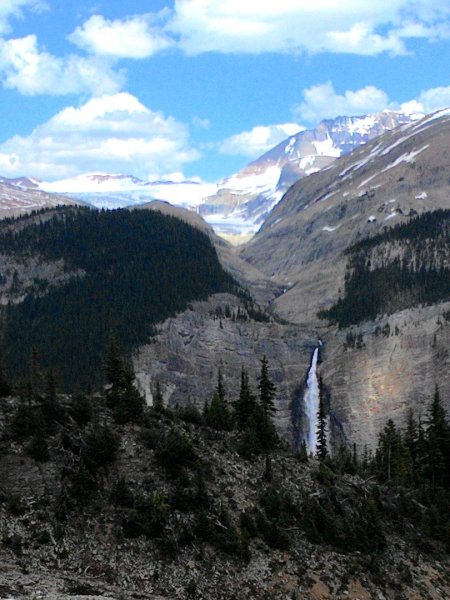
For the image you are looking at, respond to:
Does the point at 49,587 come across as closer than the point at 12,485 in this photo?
Yes

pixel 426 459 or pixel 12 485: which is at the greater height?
pixel 12 485

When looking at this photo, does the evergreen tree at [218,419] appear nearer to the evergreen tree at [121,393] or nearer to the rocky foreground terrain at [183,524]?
the rocky foreground terrain at [183,524]

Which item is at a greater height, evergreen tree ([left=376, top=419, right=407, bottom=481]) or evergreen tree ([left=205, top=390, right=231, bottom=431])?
evergreen tree ([left=205, top=390, right=231, bottom=431])

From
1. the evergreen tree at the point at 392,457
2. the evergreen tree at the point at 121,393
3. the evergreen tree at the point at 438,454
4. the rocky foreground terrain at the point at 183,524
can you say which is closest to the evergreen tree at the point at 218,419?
the rocky foreground terrain at the point at 183,524

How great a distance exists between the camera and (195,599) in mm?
54250

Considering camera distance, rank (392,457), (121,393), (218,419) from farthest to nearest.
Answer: (392,457) → (218,419) → (121,393)

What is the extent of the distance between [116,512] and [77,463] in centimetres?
608

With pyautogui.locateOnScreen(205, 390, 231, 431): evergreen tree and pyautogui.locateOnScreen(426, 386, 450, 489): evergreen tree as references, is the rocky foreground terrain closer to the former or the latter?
pyautogui.locateOnScreen(205, 390, 231, 431): evergreen tree

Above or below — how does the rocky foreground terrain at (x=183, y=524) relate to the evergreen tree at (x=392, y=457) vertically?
above

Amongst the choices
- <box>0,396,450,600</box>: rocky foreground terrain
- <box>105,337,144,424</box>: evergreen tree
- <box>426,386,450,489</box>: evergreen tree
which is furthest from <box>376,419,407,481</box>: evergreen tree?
<box>105,337,144,424</box>: evergreen tree

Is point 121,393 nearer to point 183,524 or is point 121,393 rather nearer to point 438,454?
point 183,524

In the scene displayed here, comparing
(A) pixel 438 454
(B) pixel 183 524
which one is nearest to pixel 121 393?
(B) pixel 183 524

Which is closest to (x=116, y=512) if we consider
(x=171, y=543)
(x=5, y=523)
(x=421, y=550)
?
(x=171, y=543)

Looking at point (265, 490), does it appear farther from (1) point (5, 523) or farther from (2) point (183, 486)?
(1) point (5, 523)
